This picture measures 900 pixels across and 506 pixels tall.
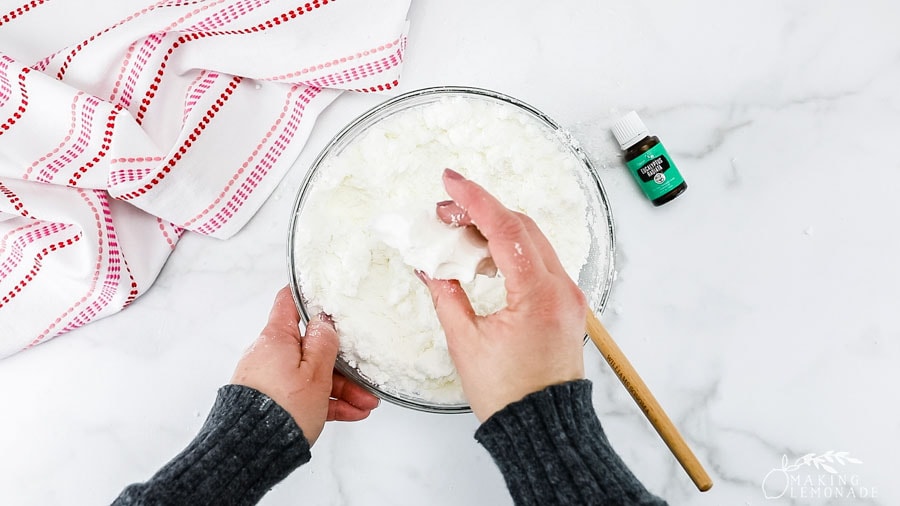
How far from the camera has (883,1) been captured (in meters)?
A: 0.89

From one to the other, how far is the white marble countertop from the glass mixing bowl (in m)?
0.10

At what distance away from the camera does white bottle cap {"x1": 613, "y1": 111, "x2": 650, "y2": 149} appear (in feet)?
2.68

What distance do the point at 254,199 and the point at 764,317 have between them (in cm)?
75

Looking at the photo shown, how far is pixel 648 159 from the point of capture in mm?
825

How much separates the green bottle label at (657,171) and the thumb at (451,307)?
0.35 meters

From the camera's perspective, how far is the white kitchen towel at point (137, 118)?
798mm

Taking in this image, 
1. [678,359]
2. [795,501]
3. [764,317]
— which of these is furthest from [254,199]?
[795,501]

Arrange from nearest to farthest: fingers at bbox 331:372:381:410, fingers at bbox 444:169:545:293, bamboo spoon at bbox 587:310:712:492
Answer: fingers at bbox 444:169:545:293
bamboo spoon at bbox 587:310:712:492
fingers at bbox 331:372:381:410

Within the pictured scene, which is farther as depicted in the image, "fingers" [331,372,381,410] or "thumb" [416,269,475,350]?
"fingers" [331,372,381,410]

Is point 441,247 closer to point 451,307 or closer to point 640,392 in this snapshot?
point 451,307

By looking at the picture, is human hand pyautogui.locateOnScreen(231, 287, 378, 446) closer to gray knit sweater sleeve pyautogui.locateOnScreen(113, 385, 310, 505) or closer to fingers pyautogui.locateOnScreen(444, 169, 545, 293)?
gray knit sweater sleeve pyautogui.locateOnScreen(113, 385, 310, 505)

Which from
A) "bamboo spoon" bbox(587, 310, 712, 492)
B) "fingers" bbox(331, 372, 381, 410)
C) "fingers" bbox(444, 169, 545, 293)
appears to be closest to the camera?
"fingers" bbox(444, 169, 545, 293)

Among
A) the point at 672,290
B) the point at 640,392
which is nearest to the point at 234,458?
the point at 640,392

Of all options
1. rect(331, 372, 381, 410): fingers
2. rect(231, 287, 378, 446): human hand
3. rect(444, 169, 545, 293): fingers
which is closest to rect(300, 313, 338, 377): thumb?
rect(231, 287, 378, 446): human hand
